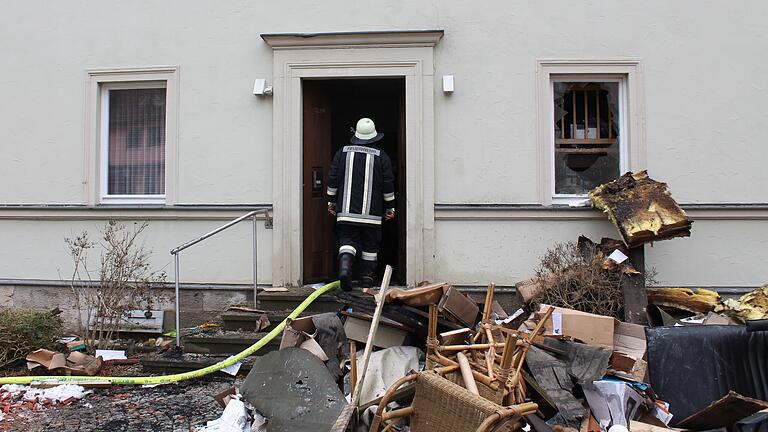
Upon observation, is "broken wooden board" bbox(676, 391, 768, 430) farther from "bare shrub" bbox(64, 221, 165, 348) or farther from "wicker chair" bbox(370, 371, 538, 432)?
"bare shrub" bbox(64, 221, 165, 348)

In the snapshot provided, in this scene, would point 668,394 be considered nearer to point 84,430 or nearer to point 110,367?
point 84,430

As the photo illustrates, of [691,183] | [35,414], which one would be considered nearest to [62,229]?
[35,414]

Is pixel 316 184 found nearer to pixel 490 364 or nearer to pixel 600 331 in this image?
pixel 600 331

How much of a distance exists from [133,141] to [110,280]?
1.91 meters

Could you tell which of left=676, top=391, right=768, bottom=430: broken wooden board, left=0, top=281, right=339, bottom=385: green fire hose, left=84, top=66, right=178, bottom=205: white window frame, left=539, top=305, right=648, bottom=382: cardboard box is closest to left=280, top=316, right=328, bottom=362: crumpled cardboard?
left=0, top=281, right=339, bottom=385: green fire hose

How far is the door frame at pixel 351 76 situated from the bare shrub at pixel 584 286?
1.36m

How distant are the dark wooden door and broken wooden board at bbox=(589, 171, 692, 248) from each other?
10.2 feet

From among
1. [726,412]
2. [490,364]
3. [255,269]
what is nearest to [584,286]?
[726,412]

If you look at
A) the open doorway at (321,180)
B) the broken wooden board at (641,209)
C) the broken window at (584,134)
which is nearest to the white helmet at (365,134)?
the open doorway at (321,180)

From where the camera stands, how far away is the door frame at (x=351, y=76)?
21.1ft

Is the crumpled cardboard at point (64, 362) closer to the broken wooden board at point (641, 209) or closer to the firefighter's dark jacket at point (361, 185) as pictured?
the firefighter's dark jacket at point (361, 185)

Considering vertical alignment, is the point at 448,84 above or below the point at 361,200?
above

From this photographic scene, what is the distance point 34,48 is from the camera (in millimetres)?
6996

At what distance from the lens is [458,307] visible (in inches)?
196
